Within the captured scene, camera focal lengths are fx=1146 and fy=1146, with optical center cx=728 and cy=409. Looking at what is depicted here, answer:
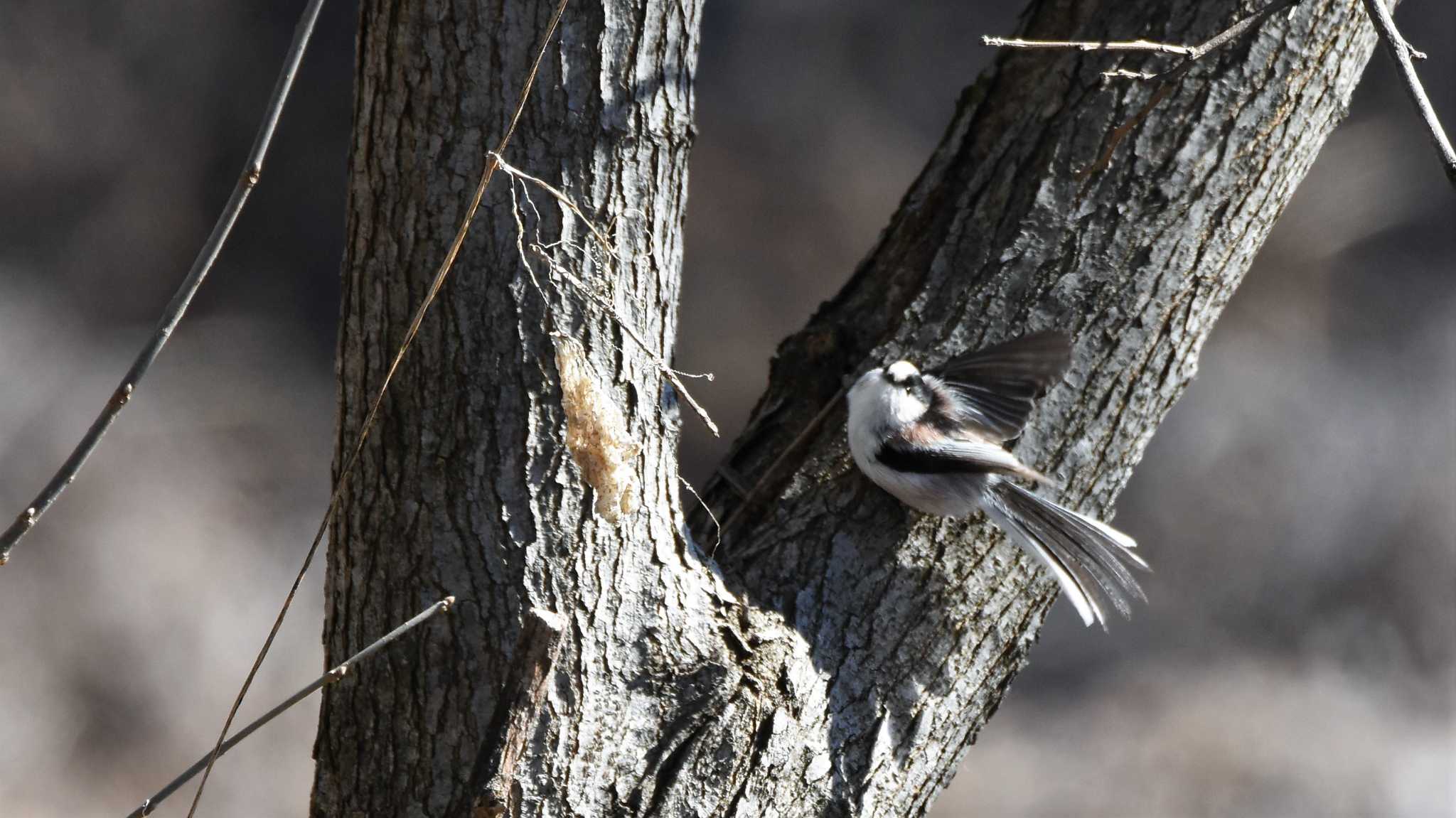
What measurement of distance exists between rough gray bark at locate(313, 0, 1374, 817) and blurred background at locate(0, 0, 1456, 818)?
3876 mm

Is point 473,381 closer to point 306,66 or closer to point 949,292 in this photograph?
point 949,292

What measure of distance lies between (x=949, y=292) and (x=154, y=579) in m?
4.49

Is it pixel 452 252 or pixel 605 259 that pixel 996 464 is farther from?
pixel 452 252

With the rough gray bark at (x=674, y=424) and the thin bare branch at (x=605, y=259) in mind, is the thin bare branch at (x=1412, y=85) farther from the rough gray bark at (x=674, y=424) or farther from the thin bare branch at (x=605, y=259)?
the thin bare branch at (x=605, y=259)

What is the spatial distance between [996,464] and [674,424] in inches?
19.0

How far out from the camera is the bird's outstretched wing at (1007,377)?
168cm

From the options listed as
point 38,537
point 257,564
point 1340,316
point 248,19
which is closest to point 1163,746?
point 1340,316

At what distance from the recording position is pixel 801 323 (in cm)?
604

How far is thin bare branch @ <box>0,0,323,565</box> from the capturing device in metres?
0.90

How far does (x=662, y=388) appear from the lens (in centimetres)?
153

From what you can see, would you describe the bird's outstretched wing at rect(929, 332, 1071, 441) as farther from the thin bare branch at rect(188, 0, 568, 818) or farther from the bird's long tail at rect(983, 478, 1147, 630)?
the thin bare branch at rect(188, 0, 568, 818)

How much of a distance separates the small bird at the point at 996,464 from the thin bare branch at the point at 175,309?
97cm

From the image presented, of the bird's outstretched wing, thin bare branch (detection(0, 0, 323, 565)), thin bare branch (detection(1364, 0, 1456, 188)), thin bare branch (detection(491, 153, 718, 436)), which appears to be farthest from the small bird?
thin bare branch (detection(0, 0, 323, 565))

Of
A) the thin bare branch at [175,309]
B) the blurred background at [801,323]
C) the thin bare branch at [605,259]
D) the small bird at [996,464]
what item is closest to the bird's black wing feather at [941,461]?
the small bird at [996,464]
